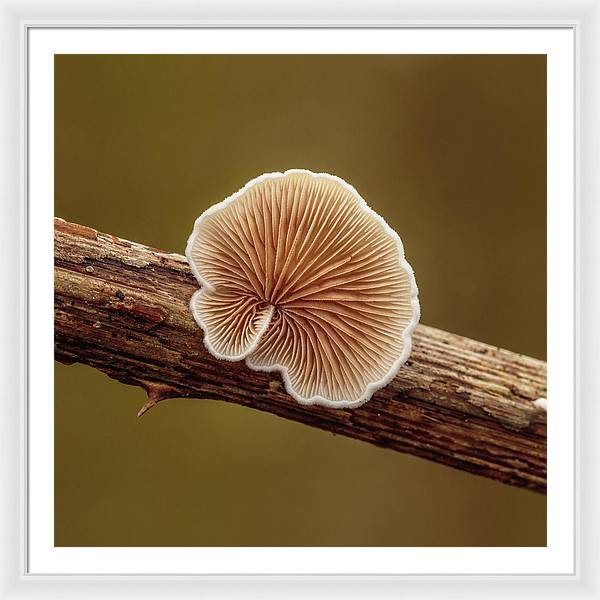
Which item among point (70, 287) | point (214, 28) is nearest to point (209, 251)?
point (70, 287)

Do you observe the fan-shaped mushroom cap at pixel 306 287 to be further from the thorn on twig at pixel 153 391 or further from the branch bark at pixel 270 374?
the thorn on twig at pixel 153 391

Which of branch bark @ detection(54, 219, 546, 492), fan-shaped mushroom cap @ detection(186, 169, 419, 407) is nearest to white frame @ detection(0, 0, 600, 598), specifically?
branch bark @ detection(54, 219, 546, 492)

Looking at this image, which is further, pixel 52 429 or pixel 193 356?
pixel 52 429

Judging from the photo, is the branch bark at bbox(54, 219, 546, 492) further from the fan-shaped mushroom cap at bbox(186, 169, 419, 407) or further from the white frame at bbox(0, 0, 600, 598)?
the white frame at bbox(0, 0, 600, 598)
